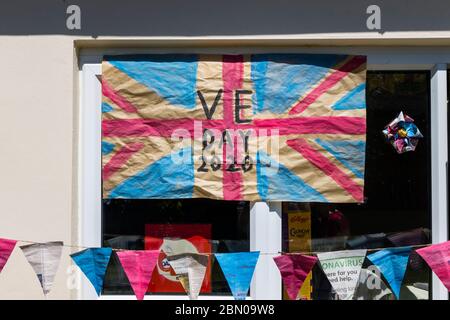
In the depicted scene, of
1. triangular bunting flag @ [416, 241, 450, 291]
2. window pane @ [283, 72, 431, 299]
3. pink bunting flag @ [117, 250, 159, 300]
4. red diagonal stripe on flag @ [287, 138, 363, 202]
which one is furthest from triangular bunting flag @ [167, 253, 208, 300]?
triangular bunting flag @ [416, 241, 450, 291]

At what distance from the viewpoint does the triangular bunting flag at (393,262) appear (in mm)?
4000

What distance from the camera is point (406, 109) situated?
178 inches

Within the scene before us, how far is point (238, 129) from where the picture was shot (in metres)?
4.32

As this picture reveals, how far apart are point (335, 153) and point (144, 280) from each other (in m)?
1.45

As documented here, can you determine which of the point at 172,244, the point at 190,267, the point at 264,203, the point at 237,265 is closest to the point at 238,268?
the point at 237,265

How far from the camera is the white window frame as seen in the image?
4375 millimetres

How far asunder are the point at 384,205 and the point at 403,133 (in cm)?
51

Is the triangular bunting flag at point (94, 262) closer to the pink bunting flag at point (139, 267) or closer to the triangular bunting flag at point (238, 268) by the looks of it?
the pink bunting flag at point (139, 267)

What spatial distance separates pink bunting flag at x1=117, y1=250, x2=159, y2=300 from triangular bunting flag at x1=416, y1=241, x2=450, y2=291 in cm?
160

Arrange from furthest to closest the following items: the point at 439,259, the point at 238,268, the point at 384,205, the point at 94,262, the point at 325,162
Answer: the point at 384,205 < the point at 325,162 < the point at 94,262 < the point at 238,268 < the point at 439,259

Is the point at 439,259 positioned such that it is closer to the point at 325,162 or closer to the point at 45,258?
the point at 325,162

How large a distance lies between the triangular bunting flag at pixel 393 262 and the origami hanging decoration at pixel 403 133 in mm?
720

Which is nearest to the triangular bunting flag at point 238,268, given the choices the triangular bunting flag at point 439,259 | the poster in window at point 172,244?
the poster in window at point 172,244
